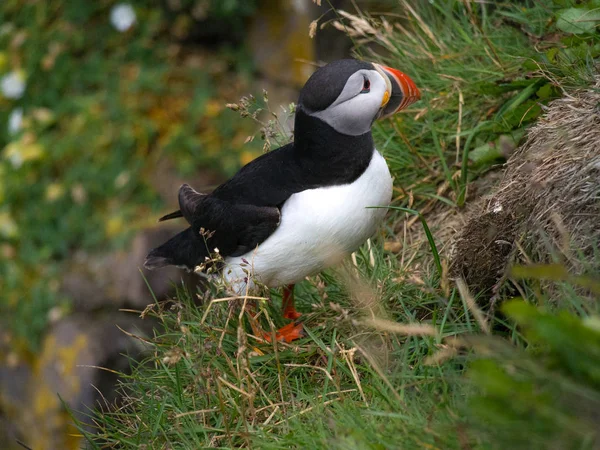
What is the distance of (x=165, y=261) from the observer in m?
3.59

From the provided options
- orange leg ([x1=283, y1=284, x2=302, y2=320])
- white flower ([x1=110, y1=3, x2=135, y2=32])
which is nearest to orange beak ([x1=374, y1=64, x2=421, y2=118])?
orange leg ([x1=283, y1=284, x2=302, y2=320])

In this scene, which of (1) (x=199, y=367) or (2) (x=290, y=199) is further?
(2) (x=290, y=199)

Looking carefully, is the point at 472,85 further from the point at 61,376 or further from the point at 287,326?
the point at 61,376

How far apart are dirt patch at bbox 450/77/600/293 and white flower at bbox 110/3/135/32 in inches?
186

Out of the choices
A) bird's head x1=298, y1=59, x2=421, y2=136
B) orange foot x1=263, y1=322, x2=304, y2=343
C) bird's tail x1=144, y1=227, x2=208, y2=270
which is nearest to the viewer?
bird's head x1=298, y1=59, x2=421, y2=136

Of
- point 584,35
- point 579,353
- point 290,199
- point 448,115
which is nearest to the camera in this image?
point 579,353

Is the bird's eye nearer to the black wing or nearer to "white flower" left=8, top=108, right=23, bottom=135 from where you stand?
the black wing

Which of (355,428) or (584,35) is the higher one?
(584,35)

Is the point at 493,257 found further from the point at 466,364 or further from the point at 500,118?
the point at 500,118

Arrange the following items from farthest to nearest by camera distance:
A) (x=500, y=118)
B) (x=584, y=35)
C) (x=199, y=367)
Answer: (x=500, y=118)
(x=584, y=35)
(x=199, y=367)

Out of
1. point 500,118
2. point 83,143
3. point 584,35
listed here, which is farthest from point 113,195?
point 584,35

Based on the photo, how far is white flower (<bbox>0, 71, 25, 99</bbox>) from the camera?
6922mm

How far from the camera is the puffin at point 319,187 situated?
9.16 feet

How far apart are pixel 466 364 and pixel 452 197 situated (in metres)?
1.40
